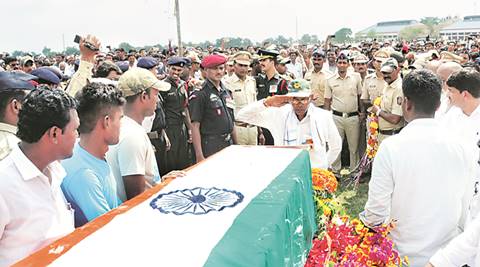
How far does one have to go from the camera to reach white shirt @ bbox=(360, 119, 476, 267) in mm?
2375

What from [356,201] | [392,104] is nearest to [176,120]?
[356,201]

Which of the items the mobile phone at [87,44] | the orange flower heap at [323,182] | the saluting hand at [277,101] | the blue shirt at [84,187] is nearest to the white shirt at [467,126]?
the orange flower heap at [323,182]

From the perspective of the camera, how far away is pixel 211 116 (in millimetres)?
4805

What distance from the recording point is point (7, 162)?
1.74 metres

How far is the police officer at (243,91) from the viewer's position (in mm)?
5742

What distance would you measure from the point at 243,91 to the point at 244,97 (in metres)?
0.08

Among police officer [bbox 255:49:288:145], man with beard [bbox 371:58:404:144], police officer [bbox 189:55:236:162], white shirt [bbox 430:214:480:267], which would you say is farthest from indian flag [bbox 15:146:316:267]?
police officer [bbox 255:49:288:145]

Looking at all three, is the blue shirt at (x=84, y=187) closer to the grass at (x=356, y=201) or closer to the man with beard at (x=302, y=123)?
the man with beard at (x=302, y=123)

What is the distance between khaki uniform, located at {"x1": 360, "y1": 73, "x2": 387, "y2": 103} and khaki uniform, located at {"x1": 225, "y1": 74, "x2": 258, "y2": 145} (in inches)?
66.6

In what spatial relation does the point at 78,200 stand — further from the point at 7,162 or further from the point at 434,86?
the point at 434,86

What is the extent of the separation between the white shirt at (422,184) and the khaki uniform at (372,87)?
4.10 metres

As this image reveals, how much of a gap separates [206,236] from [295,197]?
0.74 metres

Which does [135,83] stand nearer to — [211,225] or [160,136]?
[211,225]

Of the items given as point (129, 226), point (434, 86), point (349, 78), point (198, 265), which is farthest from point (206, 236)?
point (349, 78)
